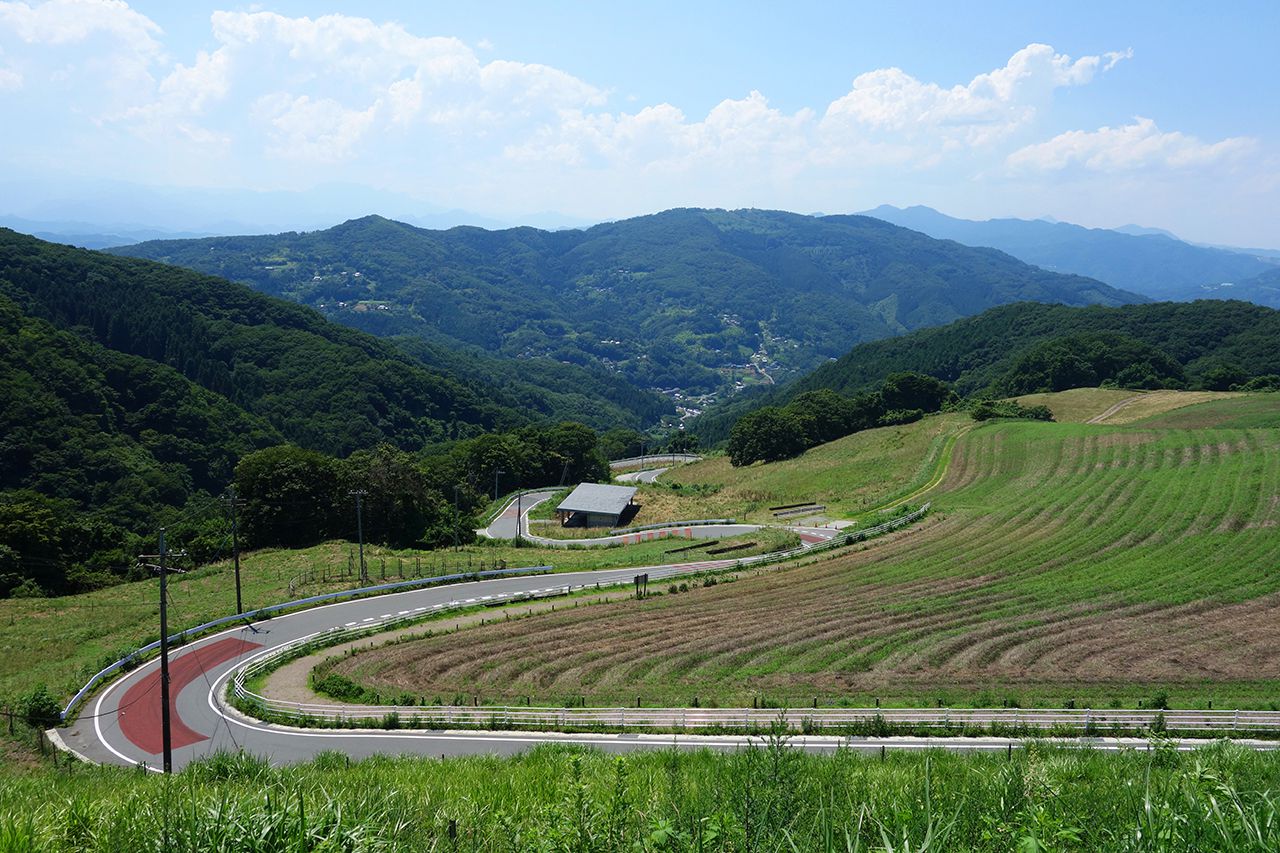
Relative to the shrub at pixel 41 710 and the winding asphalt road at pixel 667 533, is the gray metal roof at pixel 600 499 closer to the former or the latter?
the winding asphalt road at pixel 667 533

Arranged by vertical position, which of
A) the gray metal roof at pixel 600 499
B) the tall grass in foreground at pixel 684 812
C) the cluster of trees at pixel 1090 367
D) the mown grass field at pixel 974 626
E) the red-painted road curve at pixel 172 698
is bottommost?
the gray metal roof at pixel 600 499

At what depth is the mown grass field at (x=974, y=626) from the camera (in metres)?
28.0

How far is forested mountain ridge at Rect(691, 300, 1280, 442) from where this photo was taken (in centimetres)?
11888

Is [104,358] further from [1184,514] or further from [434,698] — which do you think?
[1184,514]

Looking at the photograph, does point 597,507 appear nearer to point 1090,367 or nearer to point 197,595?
point 197,595

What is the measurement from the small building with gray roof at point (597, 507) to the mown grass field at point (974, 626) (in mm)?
28874

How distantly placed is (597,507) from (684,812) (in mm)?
66361

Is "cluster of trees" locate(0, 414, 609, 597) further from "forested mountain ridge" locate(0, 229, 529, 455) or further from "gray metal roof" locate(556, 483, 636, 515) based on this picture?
"forested mountain ridge" locate(0, 229, 529, 455)

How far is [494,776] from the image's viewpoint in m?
10.8

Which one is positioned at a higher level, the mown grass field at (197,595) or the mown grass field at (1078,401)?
the mown grass field at (1078,401)

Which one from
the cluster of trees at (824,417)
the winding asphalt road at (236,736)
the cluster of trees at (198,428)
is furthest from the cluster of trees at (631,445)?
the winding asphalt road at (236,736)

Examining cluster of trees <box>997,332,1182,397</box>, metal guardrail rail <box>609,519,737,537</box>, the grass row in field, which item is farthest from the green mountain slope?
cluster of trees <box>997,332,1182,397</box>

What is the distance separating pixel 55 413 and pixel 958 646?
10053 centimetres

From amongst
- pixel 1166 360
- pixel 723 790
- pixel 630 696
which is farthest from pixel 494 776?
pixel 1166 360
